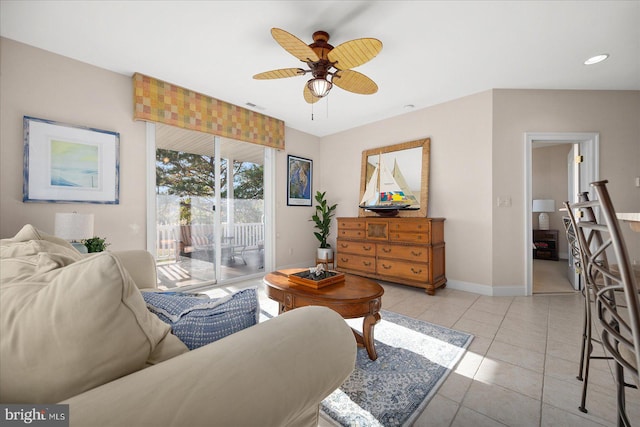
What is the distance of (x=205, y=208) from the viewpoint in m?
3.62

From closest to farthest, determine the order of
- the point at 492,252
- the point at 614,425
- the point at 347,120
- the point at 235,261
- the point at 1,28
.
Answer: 1. the point at 614,425
2. the point at 1,28
3. the point at 492,252
4. the point at 235,261
5. the point at 347,120

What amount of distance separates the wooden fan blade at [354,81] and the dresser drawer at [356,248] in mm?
2117

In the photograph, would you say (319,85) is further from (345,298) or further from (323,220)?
(323,220)

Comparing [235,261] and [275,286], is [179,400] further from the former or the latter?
[235,261]

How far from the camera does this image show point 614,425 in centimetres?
125

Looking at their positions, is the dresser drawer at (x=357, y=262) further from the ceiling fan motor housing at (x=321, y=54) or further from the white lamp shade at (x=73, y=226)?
the white lamp shade at (x=73, y=226)

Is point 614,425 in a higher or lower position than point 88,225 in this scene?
lower

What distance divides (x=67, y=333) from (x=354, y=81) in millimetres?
2458

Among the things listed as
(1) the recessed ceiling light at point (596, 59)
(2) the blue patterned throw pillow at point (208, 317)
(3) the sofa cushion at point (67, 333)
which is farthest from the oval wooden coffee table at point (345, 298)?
(1) the recessed ceiling light at point (596, 59)

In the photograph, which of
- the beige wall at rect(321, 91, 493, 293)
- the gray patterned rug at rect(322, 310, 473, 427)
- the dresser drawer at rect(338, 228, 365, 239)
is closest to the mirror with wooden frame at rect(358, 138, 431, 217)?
the beige wall at rect(321, 91, 493, 293)

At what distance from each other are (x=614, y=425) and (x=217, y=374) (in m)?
1.89

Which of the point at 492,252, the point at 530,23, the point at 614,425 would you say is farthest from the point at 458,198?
the point at 614,425

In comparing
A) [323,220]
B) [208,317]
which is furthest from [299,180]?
[208,317]

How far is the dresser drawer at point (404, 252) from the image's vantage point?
10.8 ft
